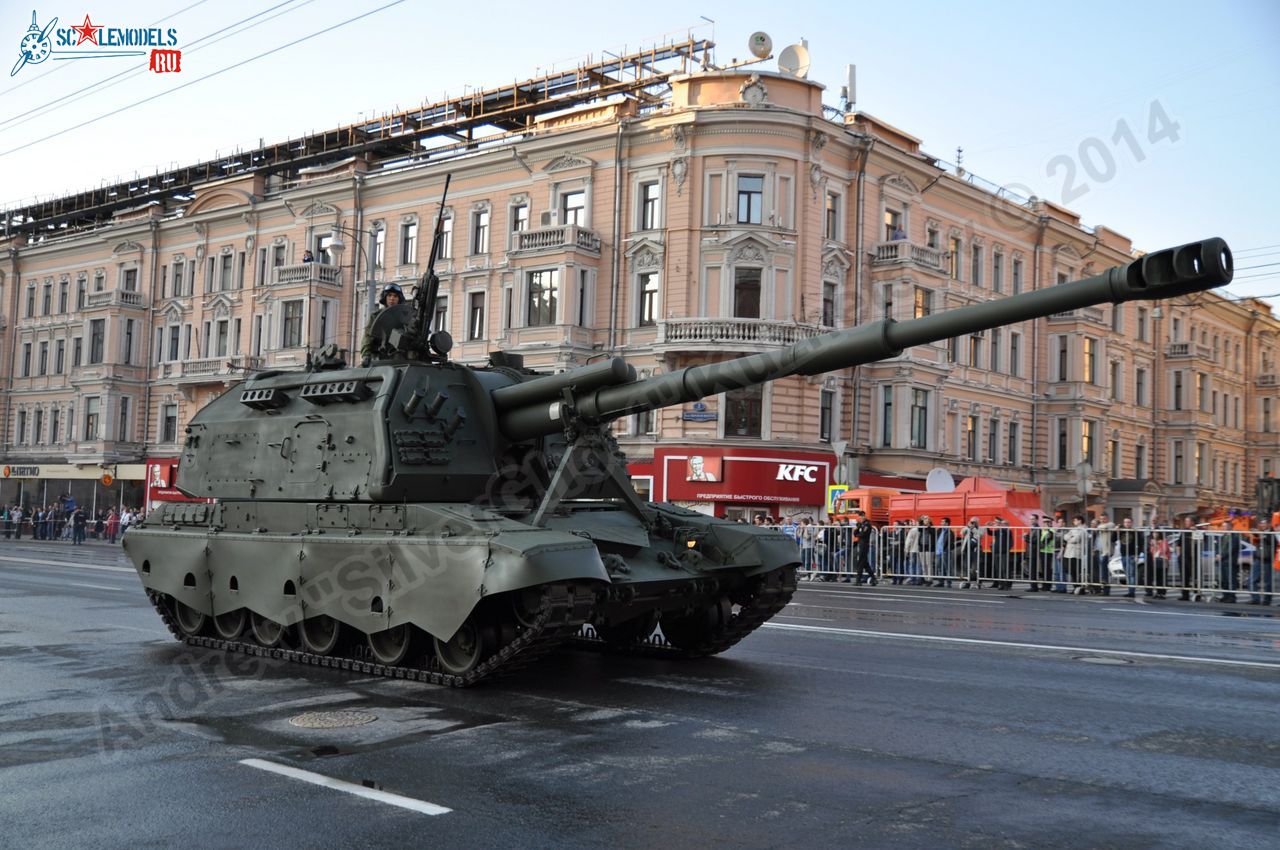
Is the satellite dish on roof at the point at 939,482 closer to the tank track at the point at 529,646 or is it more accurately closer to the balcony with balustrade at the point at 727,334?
the balcony with balustrade at the point at 727,334

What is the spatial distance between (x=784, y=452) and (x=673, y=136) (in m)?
10.3

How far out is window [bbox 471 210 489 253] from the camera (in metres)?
42.1

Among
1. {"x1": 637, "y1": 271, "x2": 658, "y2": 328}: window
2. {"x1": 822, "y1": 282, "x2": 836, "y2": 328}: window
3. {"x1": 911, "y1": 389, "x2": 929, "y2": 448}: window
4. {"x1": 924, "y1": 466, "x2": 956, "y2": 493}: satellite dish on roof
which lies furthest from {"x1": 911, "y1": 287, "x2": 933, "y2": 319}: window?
{"x1": 637, "y1": 271, "x2": 658, "y2": 328}: window

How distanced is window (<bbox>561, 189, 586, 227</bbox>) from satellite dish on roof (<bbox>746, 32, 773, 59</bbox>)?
706 centimetres

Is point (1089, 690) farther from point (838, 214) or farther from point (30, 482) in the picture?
point (30, 482)

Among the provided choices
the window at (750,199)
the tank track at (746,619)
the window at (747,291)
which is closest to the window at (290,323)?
the window at (747,291)

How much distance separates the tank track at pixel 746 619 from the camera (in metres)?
10.9

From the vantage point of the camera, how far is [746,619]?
1097 cm

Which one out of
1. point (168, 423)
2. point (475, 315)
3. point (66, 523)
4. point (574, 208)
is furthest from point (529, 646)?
point (168, 423)

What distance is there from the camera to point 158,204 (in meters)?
54.6

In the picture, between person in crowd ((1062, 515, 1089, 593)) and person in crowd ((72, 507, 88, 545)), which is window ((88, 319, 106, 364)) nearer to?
person in crowd ((72, 507, 88, 545))

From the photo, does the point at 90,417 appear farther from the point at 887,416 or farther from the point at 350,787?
the point at 350,787

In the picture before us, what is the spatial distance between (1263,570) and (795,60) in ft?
75.1

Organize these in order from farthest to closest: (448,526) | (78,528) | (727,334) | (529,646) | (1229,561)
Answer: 1. (78,528)
2. (727,334)
3. (1229,561)
4. (448,526)
5. (529,646)
